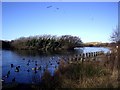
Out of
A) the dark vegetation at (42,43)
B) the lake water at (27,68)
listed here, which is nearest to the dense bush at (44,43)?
the dark vegetation at (42,43)

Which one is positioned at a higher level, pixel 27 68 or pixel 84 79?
pixel 84 79

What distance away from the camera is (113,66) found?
14.1m

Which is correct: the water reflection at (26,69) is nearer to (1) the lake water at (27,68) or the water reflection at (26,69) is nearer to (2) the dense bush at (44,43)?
(1) the lake water at (27,68)

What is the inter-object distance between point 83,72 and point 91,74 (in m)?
0.41

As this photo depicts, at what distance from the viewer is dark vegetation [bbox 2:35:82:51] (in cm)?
5988

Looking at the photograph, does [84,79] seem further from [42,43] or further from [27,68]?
Answer: [42,43]

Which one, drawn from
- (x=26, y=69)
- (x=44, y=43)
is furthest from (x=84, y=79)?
(x=44, y=43)

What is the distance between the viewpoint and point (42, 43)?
6031 cm

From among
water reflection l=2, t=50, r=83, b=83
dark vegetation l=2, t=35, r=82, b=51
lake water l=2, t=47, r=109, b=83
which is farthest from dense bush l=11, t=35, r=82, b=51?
water reflection l=2, t=50, r=83, b=83

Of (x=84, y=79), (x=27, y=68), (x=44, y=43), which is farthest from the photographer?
(x=44, y=43)

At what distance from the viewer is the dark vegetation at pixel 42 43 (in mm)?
59875

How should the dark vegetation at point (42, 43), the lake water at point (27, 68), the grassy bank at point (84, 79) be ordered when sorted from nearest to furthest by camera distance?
the grassy bank at point (84, 79) < the lake water at point (27, 68) < the dark vegetation at point (42, 43)

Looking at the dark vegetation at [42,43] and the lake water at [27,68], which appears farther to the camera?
the dark vegetation at [42,43]

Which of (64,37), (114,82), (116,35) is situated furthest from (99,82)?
A: (64,37)
